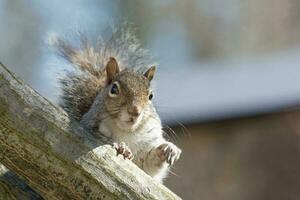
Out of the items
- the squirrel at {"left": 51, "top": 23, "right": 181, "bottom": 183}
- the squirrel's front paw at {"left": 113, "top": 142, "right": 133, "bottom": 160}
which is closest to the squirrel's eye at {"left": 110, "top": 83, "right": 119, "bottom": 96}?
the squirrel at {"left": 51, "top": 23, "right": 181, "bottom": 183}

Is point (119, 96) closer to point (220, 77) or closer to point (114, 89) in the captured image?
point (114, 89)

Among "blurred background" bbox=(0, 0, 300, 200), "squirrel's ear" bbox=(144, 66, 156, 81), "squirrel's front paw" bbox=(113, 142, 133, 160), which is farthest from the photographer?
"blurred background" bbox=(0, 0, 300, 200)

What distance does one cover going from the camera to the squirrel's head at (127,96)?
2.04m

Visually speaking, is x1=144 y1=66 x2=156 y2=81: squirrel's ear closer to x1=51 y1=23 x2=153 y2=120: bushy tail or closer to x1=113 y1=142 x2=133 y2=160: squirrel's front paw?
x1=51 y1=23 x2=153 y2=120: bushy tail

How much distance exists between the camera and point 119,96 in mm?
2109

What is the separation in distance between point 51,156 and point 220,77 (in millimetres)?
2638

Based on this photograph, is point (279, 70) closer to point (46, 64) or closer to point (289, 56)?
point (289, 56)

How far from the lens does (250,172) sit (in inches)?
132

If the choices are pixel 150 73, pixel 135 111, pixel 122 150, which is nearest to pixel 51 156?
pixel 122 150

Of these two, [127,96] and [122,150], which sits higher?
[127,96]

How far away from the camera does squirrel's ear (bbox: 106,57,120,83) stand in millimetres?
2215

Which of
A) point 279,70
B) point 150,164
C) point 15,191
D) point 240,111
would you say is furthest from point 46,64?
point 279,70

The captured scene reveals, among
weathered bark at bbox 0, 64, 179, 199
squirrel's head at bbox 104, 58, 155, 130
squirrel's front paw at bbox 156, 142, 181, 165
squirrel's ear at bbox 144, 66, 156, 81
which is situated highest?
squirrel's ear at bbox 144, 66, 156, 81

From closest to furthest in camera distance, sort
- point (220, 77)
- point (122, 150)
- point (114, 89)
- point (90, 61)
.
A: point (122, 150)
point (114, 89)
point (90, 61)
point (220, 77)
